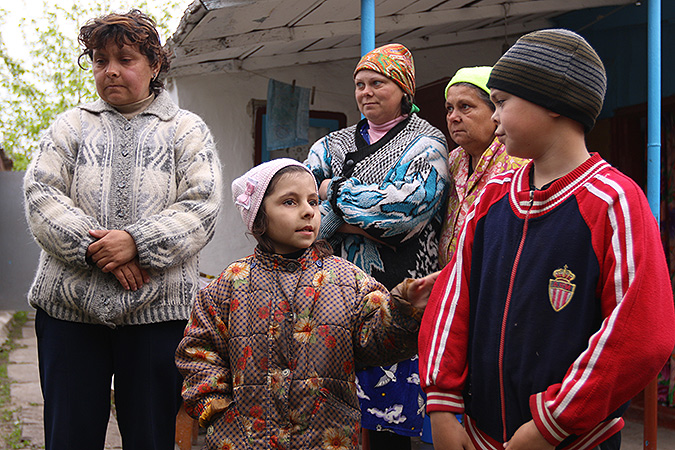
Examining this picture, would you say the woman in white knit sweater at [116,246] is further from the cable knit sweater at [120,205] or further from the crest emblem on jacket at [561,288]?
the crest emblem on jacket at [561,288]

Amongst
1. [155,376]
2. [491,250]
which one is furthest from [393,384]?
[491,250]

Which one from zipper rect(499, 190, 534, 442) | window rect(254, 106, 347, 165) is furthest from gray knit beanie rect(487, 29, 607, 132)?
window rect(254, 106, 347, 165)

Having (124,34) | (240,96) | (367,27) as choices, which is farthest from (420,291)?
(240,96)

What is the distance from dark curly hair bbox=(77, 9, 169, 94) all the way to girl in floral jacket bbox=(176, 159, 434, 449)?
0.89m

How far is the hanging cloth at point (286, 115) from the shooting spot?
246 inches

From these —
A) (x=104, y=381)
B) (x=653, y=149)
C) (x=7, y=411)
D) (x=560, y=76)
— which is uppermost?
(x=560, y=76)

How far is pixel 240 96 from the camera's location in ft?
20.8

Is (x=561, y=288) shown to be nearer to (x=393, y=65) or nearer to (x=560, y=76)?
(x=560, y=76)

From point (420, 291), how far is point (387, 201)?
74 centimetres

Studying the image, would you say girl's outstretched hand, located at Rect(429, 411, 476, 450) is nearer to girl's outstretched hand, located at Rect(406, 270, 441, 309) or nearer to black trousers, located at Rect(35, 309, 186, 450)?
girl's outstretched hand, located at Rect(406, 270, 441, 309)

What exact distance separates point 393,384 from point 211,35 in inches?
121

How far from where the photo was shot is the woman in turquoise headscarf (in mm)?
2492

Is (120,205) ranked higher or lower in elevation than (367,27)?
lower

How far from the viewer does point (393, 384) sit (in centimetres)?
252
